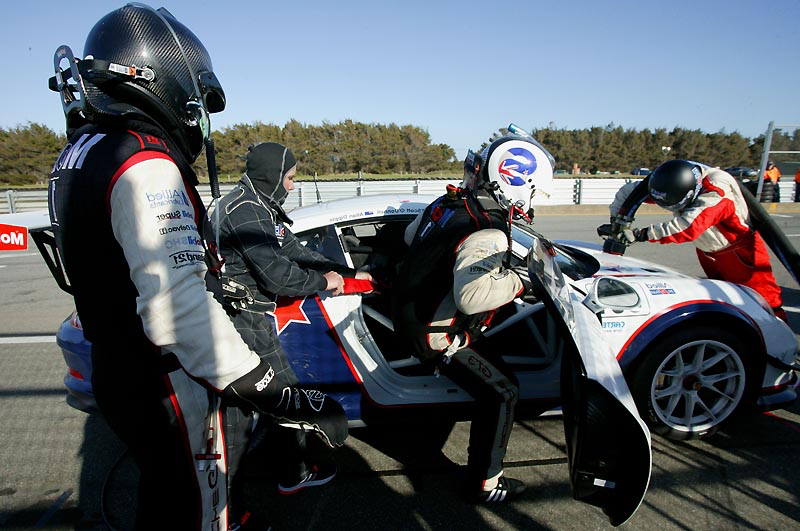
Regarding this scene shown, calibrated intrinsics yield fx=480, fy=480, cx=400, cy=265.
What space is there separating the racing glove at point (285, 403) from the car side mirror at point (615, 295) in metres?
1.80

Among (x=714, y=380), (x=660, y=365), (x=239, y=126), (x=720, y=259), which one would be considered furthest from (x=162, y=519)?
(x=239, y=126)

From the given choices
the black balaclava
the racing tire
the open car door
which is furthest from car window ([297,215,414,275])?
the racing tire

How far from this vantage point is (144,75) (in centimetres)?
134

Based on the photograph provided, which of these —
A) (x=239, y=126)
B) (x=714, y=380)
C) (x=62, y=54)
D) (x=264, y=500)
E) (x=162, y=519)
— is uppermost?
(x=239, y=126)

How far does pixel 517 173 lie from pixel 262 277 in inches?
55.9

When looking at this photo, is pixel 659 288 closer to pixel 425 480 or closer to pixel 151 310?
pixel 425 480

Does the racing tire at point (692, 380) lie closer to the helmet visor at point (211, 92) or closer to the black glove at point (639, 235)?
the black glove at point (639, 235)

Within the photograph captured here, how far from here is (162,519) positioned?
→ 1.47 meters

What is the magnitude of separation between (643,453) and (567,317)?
21.6 inches

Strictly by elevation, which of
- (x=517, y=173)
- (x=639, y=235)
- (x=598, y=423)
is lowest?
(x=598, y=423)

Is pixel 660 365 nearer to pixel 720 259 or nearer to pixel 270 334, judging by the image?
pixel 720 259

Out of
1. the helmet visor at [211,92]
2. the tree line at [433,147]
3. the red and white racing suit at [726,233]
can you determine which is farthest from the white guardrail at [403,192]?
the tree line at [433,147]

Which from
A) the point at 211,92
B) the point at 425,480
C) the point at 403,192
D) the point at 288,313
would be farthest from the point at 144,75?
the point at 403,192

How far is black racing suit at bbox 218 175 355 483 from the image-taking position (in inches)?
91.0
